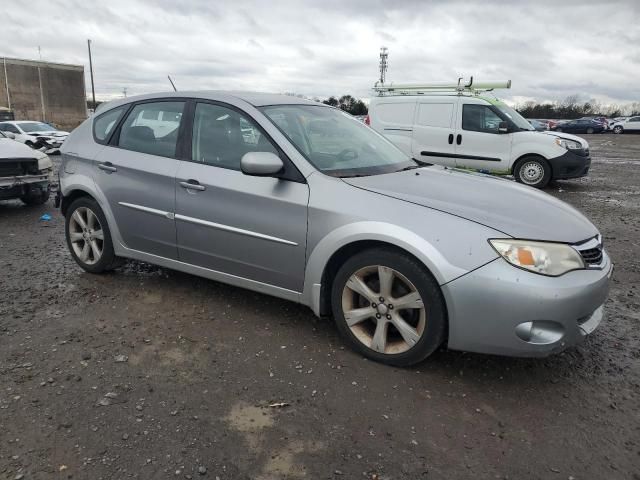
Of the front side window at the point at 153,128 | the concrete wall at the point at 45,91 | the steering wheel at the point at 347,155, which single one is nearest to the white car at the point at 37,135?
the front side window at the point at 153,128

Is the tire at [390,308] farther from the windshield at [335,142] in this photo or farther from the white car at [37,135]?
the white car at [37,135]

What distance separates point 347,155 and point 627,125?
46225 millimetres

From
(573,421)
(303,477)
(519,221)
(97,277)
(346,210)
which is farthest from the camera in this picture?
(97,277)

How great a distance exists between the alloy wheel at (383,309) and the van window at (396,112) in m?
8.71

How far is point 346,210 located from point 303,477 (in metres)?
1.55

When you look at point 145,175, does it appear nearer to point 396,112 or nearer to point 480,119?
point 480,119

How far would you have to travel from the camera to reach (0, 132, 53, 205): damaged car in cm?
742

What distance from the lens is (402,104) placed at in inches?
Answer: 447

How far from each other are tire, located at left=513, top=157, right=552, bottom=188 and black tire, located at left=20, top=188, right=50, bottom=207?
29.2 feet

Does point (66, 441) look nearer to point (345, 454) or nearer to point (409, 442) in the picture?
point (345, 454)

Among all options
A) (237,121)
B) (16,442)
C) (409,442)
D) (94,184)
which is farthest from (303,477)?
(94,184)

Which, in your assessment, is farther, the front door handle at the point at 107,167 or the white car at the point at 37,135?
the white car at the point at 37,135

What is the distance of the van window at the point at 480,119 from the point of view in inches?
409

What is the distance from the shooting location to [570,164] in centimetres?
1034
